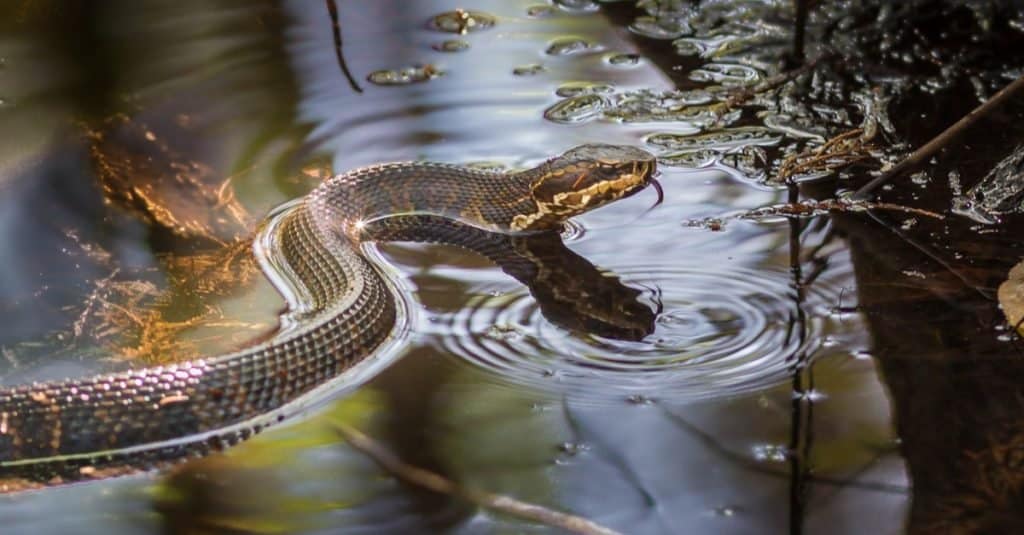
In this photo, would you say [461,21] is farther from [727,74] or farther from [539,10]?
[727,74]

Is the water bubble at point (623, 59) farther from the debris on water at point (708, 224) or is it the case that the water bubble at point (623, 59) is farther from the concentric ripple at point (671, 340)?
the concentric ripple at point (671, 340)

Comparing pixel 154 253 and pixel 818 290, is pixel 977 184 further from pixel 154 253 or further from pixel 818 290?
pixel 154 253

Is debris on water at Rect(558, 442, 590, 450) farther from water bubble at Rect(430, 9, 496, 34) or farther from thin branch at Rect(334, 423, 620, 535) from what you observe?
water bubble at Rect(430, 9, 496, 34)

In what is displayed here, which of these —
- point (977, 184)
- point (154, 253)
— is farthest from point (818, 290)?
point (154, 253)

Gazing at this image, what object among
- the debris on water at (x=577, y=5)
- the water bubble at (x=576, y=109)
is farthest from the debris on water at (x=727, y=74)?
the debris on water at (x=577, y=5)

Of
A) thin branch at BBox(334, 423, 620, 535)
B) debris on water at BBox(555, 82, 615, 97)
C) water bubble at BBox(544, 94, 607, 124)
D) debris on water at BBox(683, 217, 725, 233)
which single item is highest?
debris on water at BBox(555, 82, 615, 97)

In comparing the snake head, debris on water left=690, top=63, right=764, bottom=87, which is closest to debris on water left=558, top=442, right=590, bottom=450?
the snake head
